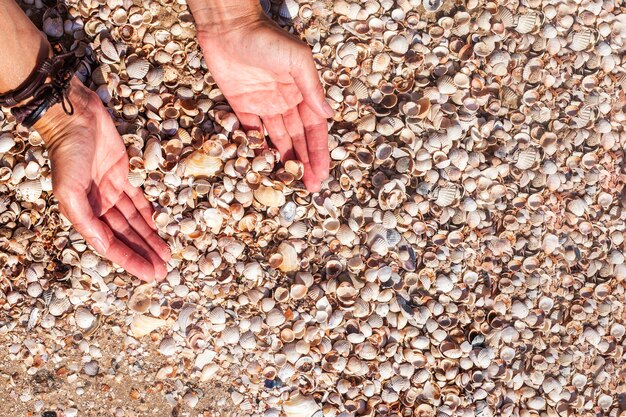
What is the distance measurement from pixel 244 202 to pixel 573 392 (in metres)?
1.66

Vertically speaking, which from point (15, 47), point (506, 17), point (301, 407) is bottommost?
point (301, 407)

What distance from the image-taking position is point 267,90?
2.73m

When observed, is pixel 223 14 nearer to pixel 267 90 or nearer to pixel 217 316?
pixel 267 90

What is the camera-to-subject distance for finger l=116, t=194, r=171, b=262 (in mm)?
2627

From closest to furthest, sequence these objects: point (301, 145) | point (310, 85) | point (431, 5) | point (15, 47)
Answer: point (15, 47)
point (310, 85)
point (301, 145)
point (431, 5)

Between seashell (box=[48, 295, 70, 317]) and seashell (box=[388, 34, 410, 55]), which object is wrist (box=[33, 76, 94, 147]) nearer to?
seashell (box=[48, 295, 70, 317])

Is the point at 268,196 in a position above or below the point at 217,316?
above

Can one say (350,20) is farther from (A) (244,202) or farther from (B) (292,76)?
(A) (244,202)

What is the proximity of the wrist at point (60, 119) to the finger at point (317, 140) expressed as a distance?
87cm

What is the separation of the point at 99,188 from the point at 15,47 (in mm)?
605

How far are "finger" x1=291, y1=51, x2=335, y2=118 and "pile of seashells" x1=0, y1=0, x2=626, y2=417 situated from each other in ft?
0.90

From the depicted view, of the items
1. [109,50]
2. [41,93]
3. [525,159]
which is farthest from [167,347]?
[525,159]

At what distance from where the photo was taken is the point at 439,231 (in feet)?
9.27

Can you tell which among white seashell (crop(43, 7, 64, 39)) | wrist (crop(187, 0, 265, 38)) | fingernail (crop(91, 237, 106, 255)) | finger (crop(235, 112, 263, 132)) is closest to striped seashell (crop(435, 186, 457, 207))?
finger (crop(235, 112, 263, 132))
